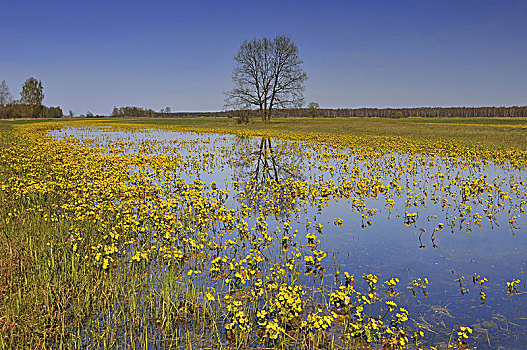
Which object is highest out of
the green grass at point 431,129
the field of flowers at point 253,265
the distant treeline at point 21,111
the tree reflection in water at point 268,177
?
the distant treeline at point 21,111

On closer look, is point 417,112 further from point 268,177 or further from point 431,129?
point 268,177

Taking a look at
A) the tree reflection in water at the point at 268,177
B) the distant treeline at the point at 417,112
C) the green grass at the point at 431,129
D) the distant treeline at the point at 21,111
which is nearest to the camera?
the tree reflection in water at the point at 268,177

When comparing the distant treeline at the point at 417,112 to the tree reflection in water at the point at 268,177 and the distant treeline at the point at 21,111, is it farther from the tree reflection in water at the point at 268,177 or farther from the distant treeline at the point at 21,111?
the tree reflection in water at the point at 268,177

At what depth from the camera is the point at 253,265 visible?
22.7 feet

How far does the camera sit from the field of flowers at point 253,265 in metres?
4.96

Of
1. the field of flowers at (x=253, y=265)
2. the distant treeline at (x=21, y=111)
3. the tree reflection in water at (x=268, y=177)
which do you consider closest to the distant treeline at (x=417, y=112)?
the distant treeline at (x=21, y=111)

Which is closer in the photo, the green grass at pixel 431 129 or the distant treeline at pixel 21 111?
the green grass at pixel 431 129

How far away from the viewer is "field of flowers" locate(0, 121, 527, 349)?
16.3ft

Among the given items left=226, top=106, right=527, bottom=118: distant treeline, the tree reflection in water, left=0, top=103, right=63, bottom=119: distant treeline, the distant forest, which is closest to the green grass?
the tree reflection in water

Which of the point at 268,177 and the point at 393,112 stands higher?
the point at 393,112

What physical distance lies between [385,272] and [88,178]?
39.7 ft

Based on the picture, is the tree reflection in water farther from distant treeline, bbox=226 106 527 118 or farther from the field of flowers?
distant treeline, bbox=226 106 527 118

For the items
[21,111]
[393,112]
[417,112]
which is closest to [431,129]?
[393,112]

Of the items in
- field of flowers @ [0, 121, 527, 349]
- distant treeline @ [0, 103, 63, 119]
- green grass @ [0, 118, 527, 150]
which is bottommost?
field of flowers @ [0, 121, 527, 349]
